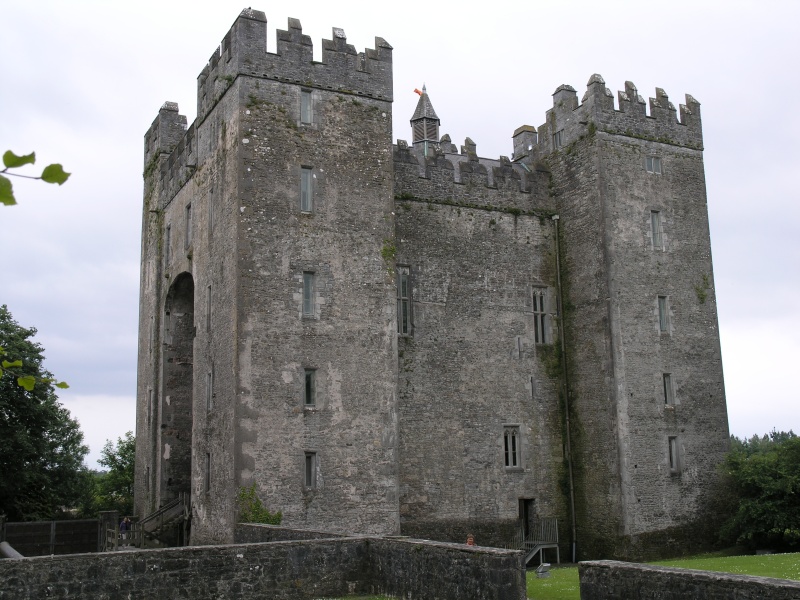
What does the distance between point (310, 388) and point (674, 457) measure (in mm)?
11650

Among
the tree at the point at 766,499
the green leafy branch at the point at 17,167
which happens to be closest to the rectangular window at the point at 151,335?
the tree at the point at 766,499

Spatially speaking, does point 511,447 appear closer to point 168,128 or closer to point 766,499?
point 766,499

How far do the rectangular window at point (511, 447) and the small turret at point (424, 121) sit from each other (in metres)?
33.8

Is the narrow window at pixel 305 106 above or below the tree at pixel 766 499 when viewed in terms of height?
above

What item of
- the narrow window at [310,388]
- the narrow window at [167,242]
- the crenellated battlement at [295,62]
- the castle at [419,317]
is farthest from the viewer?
the narrow window at [167,242]

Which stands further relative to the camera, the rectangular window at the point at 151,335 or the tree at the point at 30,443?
the tree at the point at 30,443

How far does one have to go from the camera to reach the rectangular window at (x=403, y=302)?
26547 mm

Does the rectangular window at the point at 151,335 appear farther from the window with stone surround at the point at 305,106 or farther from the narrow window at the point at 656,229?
the narrow window at the point at 656,229

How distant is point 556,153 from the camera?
29703 millimetres

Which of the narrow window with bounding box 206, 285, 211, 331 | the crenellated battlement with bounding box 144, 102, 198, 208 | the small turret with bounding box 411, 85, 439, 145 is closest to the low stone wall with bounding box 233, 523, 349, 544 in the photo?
the narrow window with bounding box 206, 285, 211, 331

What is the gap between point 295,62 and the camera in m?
24.5

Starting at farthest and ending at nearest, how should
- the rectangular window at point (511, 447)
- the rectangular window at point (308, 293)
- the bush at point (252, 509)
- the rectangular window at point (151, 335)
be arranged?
the rectangular window at point (151, 335) < the rectangular window at point (511, 447) < the rectangular window at point (308, 293) < the bush at point (252, 509)

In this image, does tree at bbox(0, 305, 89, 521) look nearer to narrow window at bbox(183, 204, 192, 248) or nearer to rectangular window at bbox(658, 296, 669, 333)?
narrow window at bbox(183, 204, 192, 248)

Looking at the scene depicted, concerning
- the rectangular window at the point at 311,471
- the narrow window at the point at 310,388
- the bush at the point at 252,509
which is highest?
the narrow window at the point at 310,388
